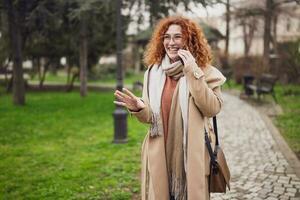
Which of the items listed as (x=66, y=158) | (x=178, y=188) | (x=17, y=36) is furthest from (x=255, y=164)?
(x=17, y=36)

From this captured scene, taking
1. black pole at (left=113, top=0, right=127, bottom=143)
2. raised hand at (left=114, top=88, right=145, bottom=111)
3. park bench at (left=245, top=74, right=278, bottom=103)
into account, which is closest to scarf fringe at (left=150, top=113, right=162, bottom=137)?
raised hand at (left=114, top=88, right=145, bottom=111)

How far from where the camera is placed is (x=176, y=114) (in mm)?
2982

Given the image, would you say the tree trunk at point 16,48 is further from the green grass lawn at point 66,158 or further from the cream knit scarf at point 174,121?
the cream knit scarf at point 174,121

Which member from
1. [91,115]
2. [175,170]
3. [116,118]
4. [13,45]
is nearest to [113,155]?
[116,118]

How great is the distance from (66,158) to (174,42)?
4.86m

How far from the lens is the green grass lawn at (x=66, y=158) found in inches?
217

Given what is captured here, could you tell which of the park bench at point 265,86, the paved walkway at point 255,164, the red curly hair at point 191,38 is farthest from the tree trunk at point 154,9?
the red curly hair at point 191,38

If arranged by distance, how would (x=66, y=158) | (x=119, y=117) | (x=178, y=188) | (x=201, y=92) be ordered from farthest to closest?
(x=119, y=117)
(x=66, y=158)
(x=178, y=188)
(x=201, y=92)

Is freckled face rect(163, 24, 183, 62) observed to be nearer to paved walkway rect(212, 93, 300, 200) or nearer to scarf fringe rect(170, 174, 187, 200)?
scarf fringe rect(170, 174, 187, 200)

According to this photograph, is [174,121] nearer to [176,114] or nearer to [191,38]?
[176,114]

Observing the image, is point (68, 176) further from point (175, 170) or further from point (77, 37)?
point (77, 37)

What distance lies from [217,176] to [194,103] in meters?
0.70

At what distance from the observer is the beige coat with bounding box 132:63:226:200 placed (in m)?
2.74

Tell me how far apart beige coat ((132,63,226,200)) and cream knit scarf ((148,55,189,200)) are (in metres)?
0.07
